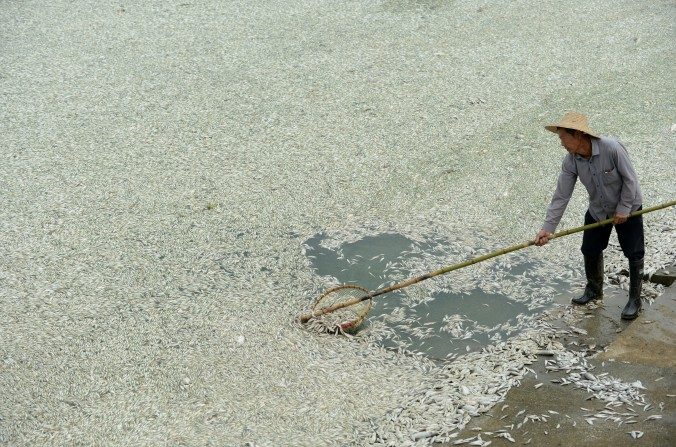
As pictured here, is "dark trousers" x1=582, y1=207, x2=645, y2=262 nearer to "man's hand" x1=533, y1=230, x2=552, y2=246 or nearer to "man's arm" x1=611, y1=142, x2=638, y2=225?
"man's arm" x1=611, y1=142, x2=638, y2=225

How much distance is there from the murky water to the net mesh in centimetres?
10

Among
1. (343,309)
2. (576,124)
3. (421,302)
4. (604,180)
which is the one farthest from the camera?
(421,302)

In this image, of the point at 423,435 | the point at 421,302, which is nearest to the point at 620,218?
the point at 421,302

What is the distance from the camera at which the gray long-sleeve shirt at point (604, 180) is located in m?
4.80

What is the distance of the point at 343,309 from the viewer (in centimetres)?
548

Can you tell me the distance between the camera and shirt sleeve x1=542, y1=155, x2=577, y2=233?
502 cm

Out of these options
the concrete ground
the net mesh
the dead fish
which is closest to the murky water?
the net mesh

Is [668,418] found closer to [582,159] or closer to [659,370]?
[659,370]

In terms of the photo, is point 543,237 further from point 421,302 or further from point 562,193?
point 421,302

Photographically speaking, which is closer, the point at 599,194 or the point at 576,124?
the point at 576,124

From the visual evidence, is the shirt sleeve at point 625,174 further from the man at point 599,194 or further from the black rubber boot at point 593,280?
the black rubber boot at point 593,280

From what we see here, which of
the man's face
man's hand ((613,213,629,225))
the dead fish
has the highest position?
the man's face

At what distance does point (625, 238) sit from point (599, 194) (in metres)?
0.37

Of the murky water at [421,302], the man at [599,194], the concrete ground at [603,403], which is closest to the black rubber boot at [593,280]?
the man at [599,194]
